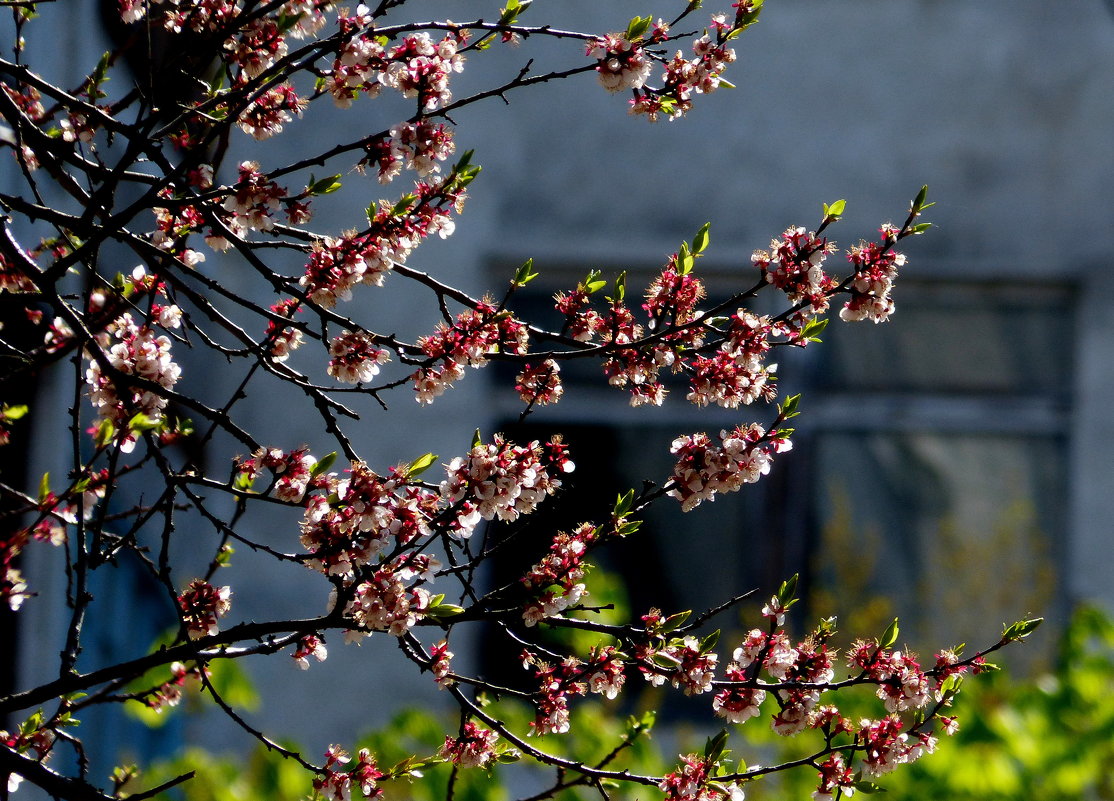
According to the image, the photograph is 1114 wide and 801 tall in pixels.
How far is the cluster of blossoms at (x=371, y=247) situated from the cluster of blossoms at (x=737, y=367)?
416 mm

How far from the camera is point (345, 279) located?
5.93ft

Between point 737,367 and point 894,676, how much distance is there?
0.47 meters

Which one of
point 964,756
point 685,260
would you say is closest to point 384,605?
point 685,260

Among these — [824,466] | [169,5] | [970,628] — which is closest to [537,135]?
[824,466]

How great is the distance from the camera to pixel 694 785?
71.7 inches

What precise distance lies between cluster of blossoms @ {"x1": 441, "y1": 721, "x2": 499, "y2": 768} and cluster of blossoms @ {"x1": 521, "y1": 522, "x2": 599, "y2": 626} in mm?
229

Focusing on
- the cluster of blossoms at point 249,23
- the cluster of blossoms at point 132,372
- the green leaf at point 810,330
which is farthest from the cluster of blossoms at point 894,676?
the cluster of blossoms at point 249,23

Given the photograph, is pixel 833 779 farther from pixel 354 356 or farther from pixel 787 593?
pixel 354 356

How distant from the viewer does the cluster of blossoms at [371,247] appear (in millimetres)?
1807

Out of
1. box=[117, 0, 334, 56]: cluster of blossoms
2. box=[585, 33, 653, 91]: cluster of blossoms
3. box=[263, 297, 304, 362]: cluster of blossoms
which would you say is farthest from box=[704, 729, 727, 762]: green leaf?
box=[117, 0, 334, 56]: cluster of blossoms

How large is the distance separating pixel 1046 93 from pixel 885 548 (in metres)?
2.17

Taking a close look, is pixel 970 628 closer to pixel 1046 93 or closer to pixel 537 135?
pixel 1046 93

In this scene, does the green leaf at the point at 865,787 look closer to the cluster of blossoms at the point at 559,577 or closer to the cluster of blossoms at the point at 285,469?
the cluster of blossoms at the point at 559,577

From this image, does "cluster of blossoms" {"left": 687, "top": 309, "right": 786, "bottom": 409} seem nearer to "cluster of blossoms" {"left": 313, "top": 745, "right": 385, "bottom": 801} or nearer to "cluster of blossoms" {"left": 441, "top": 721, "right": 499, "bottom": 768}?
"cluster of blossoms" {"left": 441, "top": 721, "right": 499, "bottom": 768}
